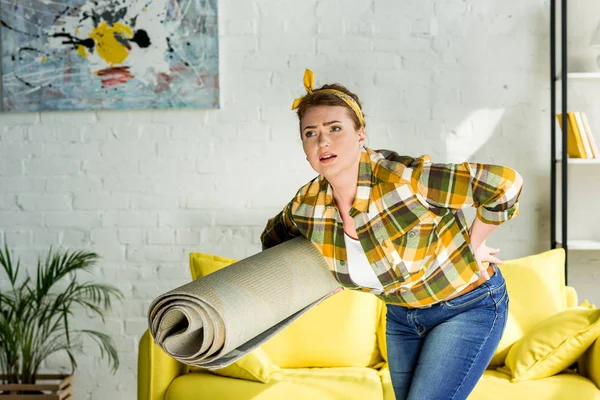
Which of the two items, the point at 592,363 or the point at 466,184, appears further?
the point at 592,363

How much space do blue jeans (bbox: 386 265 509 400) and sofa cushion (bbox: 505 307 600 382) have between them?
0.77 m

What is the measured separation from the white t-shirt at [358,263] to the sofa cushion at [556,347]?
1071 millimetres

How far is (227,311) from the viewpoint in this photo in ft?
3.11

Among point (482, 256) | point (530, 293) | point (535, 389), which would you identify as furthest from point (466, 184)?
point (530, 293)

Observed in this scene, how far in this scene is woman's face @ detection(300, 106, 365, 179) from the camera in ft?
5.19

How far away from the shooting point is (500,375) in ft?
8.23

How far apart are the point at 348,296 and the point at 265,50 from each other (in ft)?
4.29

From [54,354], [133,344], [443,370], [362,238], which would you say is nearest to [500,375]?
[443,370]

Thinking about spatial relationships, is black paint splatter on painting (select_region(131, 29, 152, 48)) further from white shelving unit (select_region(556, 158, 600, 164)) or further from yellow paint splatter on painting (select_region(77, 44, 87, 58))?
white shelving unit (select_region(556, 158, 600, 164))

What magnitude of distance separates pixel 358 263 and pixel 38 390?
81.2 inches

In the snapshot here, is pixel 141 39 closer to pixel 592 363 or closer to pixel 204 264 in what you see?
pixel 204 264

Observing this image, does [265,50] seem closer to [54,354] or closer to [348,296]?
[348,296]

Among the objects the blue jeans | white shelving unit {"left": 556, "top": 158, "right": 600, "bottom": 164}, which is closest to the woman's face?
the blue jeans

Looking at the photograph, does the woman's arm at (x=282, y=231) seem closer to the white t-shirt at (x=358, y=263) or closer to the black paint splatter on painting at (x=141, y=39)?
the white t-shirt at (x=358, y=263)
